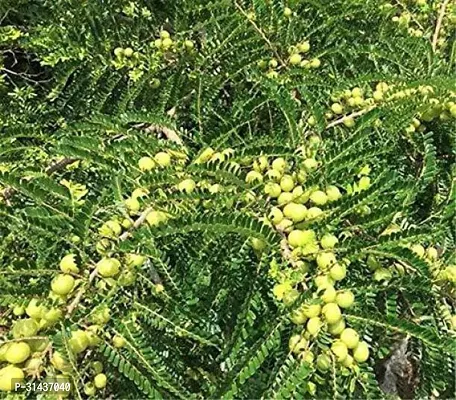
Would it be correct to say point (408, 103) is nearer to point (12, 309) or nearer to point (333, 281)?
point (333, 281)

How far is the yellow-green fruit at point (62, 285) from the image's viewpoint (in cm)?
101

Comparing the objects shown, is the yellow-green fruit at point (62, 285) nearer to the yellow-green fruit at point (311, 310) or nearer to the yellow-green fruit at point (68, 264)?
the yellow-green fruit at point (68, 264)

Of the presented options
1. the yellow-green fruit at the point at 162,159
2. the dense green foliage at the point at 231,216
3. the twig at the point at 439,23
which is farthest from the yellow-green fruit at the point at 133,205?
the twig at the point at 439,23

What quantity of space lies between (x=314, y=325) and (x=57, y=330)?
38 centimetres

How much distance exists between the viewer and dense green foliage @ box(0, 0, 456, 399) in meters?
1.05

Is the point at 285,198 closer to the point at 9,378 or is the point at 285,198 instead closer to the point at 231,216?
the point at 231,216

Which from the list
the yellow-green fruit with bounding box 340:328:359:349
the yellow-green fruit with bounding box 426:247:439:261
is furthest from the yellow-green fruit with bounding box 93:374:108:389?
the yellow-green fruit with bounding box 426:247:439:261

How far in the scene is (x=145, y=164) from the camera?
122 centimetres

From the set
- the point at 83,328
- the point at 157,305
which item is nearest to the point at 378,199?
the point at 157,305

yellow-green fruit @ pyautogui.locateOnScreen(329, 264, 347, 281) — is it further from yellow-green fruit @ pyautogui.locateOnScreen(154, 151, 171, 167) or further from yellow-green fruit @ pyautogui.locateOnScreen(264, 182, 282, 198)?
yellow-green fruit @ pyautogui.locateOnScreen(154, 151, 171, 167)

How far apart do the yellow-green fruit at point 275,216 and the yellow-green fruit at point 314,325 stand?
0.18 metres

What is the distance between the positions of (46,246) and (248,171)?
0.40 m

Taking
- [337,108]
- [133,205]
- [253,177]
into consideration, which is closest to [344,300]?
[253,177]

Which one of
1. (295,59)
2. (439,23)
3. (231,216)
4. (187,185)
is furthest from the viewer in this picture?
Result: (439,23)
